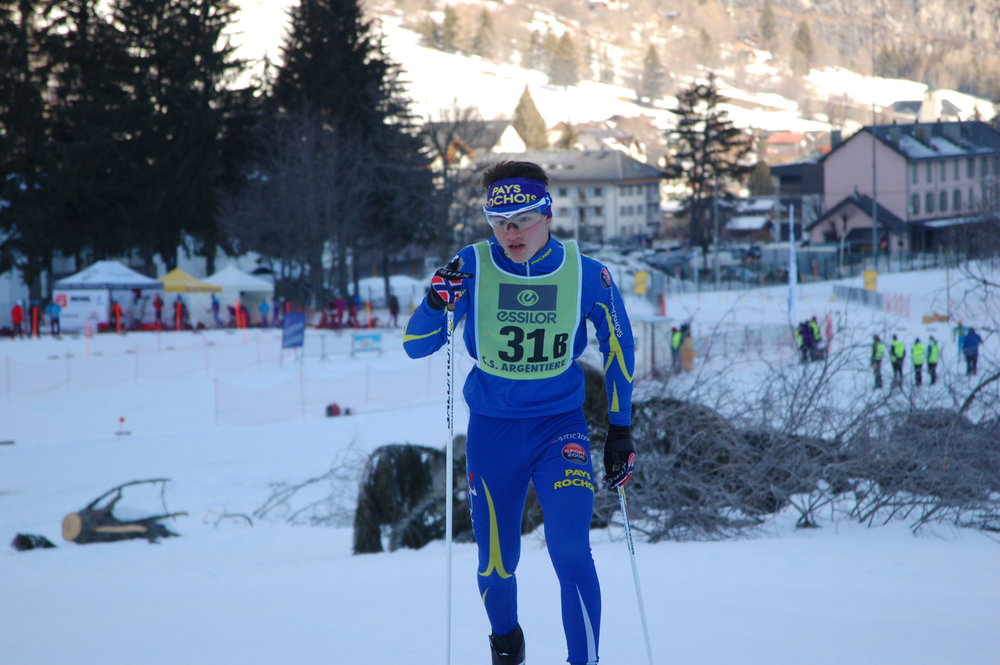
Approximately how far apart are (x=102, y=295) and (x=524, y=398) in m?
36.1

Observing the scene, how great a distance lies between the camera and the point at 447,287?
14.4ft

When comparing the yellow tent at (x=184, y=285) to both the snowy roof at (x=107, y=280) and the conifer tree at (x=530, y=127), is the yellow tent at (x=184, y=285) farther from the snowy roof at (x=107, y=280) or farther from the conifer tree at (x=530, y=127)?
the conifer tree at (x=530, y=127)

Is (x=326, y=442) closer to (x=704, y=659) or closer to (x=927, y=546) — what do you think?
(x=927, y=546)

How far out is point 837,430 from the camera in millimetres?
9375

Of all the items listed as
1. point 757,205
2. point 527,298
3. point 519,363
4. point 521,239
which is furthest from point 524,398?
point 757,205

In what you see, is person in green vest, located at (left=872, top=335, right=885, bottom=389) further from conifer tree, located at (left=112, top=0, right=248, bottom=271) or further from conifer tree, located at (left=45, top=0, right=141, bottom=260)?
conifer tree, located at (left=45, top=0, right=141, bottom=260)

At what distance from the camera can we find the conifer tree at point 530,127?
447 feet

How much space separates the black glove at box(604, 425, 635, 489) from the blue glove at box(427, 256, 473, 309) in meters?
0.90

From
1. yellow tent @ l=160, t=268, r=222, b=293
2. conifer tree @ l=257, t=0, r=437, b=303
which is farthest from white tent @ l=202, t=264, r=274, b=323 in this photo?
conifer tree @ l=257, t=0, r=437, b=303

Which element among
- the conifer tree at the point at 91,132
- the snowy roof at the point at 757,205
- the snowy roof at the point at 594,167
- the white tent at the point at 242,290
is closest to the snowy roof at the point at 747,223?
the snowy roof at the point at 757,205

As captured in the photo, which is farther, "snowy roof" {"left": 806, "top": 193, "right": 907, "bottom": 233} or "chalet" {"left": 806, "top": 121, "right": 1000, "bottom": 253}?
"snowy roof" {"left": 806, "top": 193, "right": 907, "bottom": 233}

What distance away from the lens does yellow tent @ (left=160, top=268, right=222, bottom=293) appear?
39.5 m

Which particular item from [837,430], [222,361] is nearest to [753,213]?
[222,361]

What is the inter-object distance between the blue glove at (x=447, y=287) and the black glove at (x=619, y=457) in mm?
898
